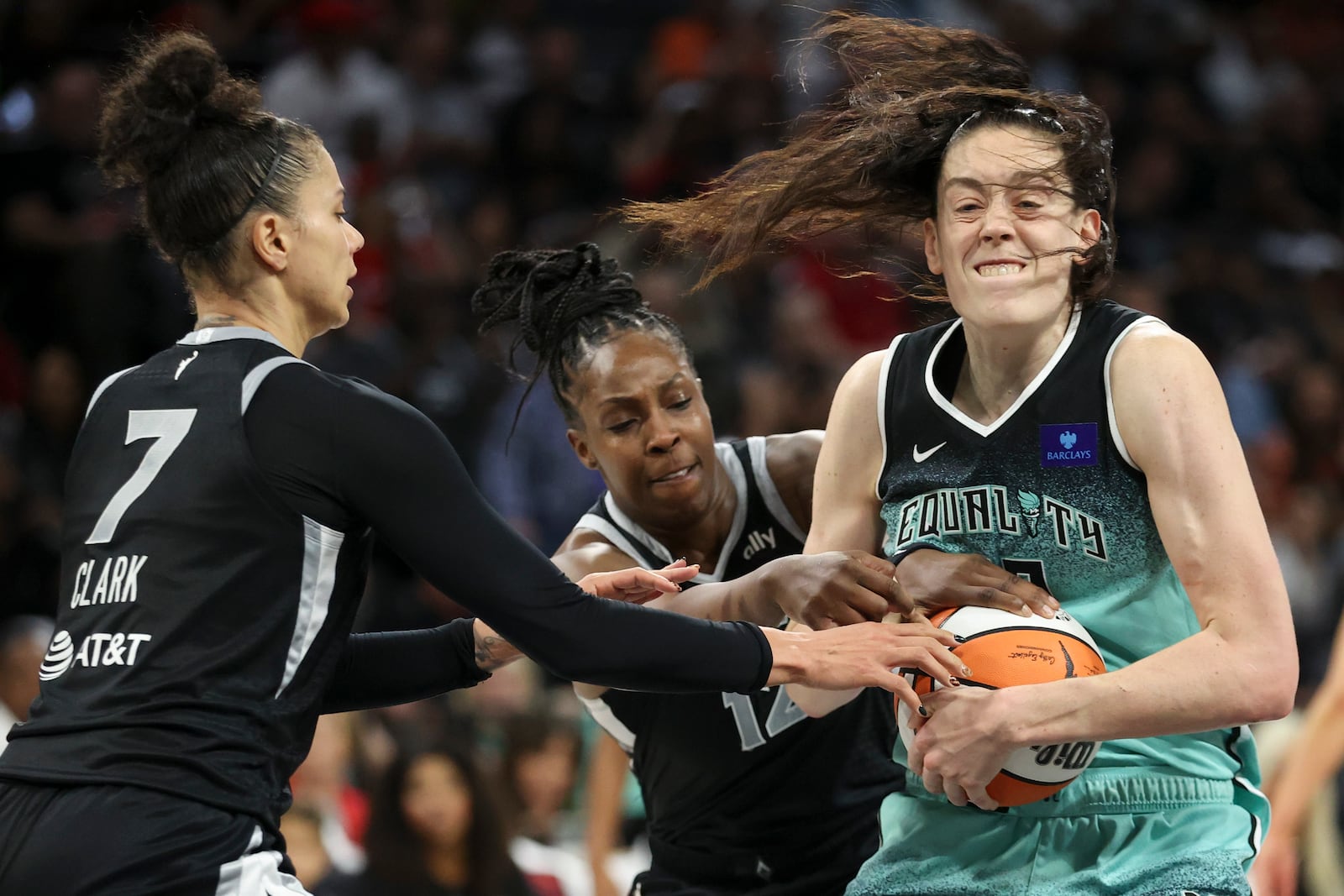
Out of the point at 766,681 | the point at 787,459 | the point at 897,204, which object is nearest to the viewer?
the point at 766,681

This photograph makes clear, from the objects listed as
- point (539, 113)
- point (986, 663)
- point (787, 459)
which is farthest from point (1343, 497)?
point (986, 663)

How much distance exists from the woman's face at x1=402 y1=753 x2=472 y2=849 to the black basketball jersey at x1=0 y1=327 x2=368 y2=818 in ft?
9.74

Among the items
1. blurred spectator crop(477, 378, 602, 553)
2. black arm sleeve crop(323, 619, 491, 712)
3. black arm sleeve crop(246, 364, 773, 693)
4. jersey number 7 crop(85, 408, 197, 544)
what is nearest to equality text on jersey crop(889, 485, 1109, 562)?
black arm sleeve crop(246, 364, 773, 693)

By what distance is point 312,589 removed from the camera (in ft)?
8.13

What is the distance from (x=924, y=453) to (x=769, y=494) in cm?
77

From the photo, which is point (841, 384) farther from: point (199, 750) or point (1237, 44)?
point (1237, 44)

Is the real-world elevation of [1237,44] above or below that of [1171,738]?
above

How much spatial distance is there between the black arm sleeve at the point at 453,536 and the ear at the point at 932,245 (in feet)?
3.07

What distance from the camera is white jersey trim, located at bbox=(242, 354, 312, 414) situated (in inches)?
96.7

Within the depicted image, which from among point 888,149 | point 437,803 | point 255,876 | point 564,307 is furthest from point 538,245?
point 255,876

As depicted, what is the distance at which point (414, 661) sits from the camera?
2982 millimetres

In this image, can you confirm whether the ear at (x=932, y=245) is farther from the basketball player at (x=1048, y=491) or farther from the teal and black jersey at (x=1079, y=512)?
the teal and black jersey at (x=1079, y=512)

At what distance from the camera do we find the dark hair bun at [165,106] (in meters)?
2.59

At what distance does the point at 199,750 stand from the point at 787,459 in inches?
69.9
